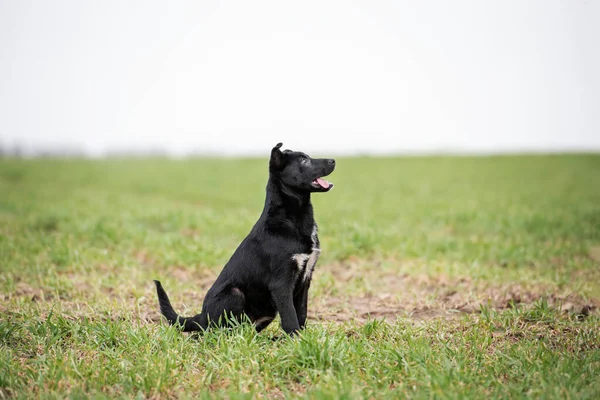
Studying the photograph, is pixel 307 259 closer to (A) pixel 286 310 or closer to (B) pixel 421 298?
(A) pixel 286 310

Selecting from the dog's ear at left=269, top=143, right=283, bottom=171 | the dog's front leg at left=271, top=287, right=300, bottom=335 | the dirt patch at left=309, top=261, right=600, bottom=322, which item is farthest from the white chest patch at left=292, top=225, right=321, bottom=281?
the dirt patch at left=309, top=261, right=600, bottom=322

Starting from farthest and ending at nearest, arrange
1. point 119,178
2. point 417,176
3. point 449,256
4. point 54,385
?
point 119,178 < point 417,176 < point 449,256 < point 54,385

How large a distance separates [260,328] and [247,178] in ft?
69.1

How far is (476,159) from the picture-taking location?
31.2 m

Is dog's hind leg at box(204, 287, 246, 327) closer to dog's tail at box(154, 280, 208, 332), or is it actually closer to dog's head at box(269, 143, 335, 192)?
dog's tail at box(154, 280, 208, 332)

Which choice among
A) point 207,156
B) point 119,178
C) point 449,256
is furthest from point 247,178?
point 449,256

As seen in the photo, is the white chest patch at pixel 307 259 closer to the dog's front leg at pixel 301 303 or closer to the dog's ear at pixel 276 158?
the dog's front leg at pixel 301 303

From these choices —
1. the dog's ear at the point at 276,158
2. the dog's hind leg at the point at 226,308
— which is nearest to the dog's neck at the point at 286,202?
the dog's ear at the point at 276,158

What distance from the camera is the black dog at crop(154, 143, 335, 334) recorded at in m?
4.56

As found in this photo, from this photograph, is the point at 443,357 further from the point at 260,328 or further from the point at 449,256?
the point at 449,256

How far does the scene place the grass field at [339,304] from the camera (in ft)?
13.4

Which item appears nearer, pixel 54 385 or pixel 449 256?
pixel 54 385

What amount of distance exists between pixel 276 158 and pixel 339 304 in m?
2.81

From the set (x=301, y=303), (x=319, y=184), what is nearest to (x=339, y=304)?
(x=301, y=303)
